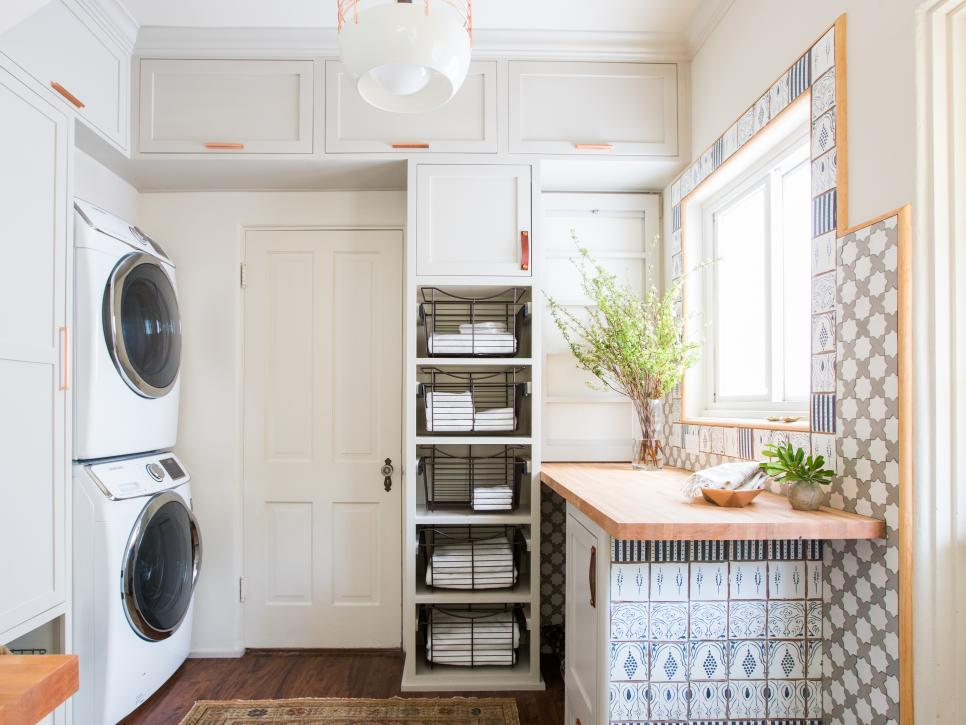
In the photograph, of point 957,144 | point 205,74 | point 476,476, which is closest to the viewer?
point 957,144

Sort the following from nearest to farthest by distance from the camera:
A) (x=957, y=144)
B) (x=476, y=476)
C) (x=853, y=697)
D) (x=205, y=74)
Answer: (x=957, y=144), (x=853, y=697), (x=205, y=74), (x=476, y=476)

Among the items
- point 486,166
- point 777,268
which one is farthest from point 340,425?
point 777,268

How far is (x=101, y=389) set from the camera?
7.39ft

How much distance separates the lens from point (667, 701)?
5.46ft

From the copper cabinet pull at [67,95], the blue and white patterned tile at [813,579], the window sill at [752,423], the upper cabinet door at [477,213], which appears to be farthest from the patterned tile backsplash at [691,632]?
the copper cabinet pull at [67,95]

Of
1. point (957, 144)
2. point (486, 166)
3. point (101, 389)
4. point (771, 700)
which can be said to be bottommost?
point (771, 700)

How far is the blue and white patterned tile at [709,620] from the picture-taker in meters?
1.67

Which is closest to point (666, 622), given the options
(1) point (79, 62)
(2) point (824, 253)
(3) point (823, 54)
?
(2) point (824, 253)

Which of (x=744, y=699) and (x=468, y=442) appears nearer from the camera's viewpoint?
(x=744, y=699)

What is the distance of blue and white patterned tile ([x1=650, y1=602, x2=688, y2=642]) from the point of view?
5.45 ft

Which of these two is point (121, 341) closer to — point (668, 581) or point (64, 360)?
point (64, 360)

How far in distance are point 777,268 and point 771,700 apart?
1.36m

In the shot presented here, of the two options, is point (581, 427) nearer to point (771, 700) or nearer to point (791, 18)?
point (771, 700)

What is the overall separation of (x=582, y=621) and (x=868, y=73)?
165 cm
